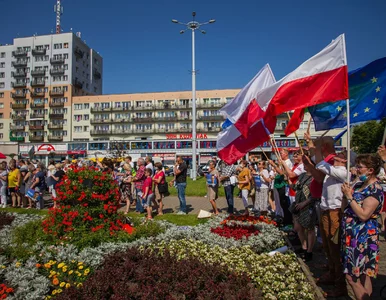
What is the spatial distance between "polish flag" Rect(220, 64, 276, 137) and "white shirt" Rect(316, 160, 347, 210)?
91.1 inches

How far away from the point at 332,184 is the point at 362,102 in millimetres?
2567

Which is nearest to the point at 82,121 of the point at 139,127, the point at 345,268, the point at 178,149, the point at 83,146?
the point at 83,146

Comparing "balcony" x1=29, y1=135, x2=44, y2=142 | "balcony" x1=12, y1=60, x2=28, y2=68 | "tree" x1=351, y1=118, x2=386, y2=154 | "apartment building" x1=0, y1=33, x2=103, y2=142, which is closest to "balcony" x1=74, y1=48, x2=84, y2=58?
"apartment building" x1=0, y1=33, x2=103, y2=142

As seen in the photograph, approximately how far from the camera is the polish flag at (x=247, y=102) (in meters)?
6.68

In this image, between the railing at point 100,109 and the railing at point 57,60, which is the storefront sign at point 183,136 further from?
the railing at point 57,60

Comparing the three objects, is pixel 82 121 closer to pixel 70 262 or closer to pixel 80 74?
pixel 80 74

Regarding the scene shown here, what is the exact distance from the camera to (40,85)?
7662 cm

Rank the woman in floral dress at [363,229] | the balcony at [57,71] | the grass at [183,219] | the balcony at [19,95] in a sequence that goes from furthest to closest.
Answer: the balcony at [19,95] < the balcony at [57,71] < the grass at [183,219] < the woman in floral dress at [363,229]

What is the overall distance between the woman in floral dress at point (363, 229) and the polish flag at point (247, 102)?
3042 mm

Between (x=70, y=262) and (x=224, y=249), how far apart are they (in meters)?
2.84

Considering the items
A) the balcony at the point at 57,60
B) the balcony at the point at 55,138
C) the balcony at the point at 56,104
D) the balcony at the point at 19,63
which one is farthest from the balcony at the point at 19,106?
the balcony at the point at 57,60

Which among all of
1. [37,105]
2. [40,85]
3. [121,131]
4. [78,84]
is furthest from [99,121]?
[40,85]

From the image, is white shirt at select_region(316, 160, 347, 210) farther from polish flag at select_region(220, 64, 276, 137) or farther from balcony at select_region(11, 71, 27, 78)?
balcony at select_region(11, 71, 27, 78)

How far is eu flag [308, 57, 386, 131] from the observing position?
5895 mm
